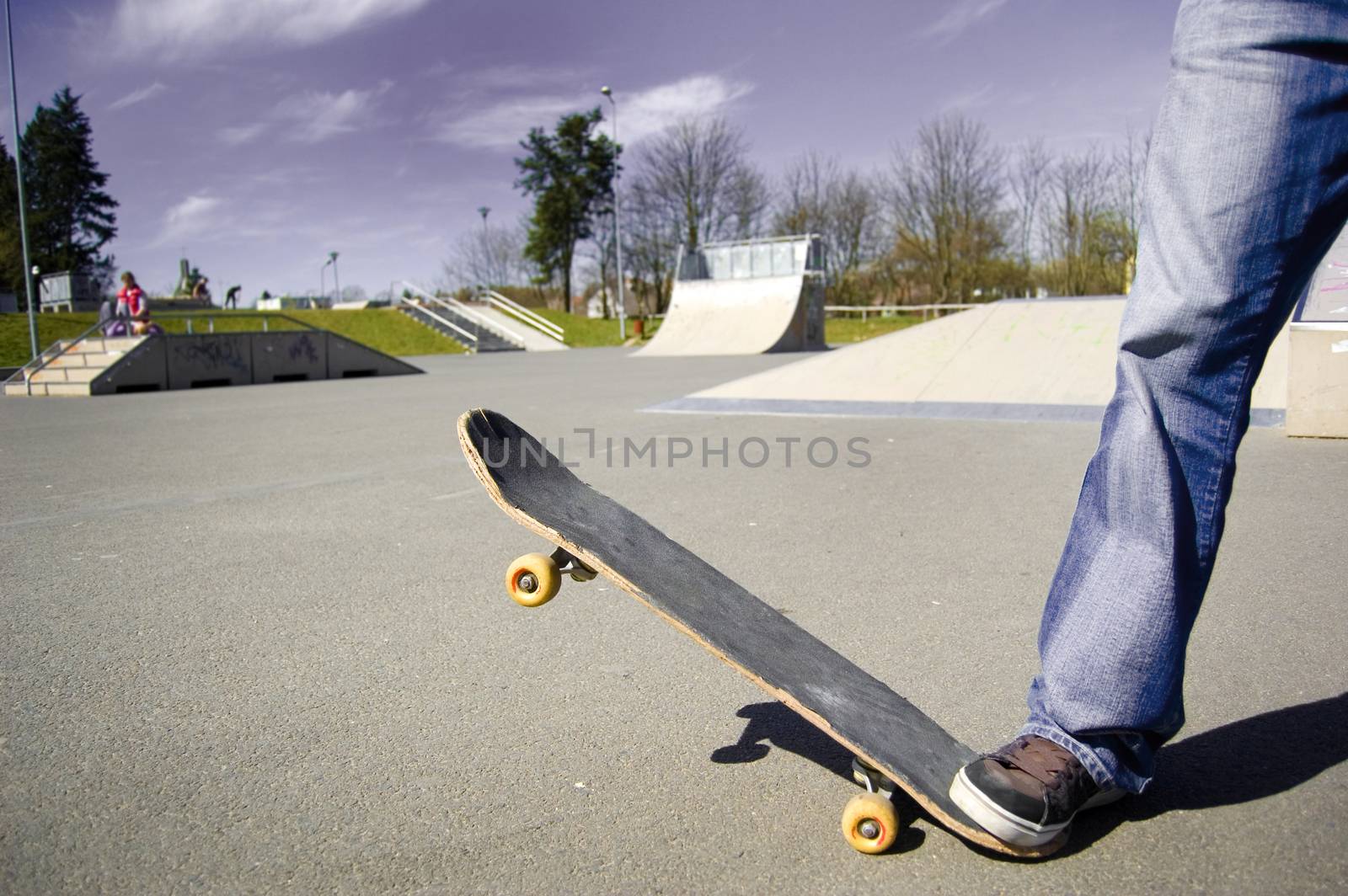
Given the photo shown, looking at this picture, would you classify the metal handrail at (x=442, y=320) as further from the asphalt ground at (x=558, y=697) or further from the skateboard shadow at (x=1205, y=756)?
the skateboard shadow at (x=1205, y=756)

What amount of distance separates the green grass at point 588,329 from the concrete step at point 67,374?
23325 millimetres

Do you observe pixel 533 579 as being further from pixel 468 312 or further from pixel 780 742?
pixel 468 312

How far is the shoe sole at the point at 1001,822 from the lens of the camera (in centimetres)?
169

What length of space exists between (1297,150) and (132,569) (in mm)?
4327

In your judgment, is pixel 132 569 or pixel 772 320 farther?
pixel 772 320

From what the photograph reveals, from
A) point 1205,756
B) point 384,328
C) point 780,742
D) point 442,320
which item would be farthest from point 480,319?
point 1205,756

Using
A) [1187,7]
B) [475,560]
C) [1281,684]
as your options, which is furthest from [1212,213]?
[475,560]

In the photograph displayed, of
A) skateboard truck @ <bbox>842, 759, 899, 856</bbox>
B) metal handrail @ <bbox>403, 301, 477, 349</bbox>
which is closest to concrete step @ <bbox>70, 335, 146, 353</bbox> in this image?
skateboard truck @ <bbox>842, 759, 899, 856</bbox>

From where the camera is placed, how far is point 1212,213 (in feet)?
5.47

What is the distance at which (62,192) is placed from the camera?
5084cm

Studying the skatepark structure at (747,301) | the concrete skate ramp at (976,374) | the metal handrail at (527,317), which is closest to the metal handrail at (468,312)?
the metal handrail at (527,317)

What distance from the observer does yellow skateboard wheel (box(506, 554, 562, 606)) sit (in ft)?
6.22

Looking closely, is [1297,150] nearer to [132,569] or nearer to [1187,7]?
[1187,7]

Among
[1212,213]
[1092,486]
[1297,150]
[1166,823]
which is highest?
[1297,150]
